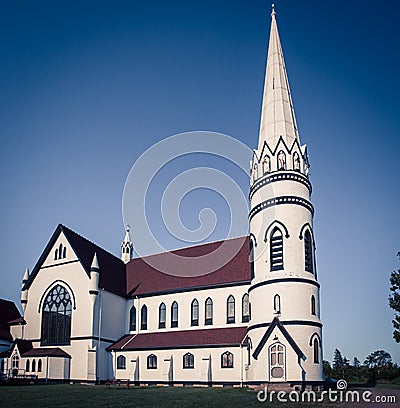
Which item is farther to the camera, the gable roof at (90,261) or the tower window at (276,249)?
the gable roof at (90,261)

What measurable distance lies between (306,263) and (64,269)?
75.8ft

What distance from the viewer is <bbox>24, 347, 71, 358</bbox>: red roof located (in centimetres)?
4134

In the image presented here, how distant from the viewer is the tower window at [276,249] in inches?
1331

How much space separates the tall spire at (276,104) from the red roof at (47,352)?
24352 millimetres

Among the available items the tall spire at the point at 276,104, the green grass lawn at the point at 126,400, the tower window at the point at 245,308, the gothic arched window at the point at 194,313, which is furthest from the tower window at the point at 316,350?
the tall spire at the point at 276,104

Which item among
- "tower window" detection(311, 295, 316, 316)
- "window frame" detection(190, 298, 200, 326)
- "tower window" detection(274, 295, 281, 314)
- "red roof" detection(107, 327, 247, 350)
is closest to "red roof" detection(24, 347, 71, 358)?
"red roof" detection(107, 327, 247, 350)

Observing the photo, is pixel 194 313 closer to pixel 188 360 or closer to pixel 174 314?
pixel 174 314

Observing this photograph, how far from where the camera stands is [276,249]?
3431 centimetres

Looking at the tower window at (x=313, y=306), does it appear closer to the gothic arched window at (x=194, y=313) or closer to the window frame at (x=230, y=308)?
the window frame at (x=230, y=308)

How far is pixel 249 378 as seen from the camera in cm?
3378

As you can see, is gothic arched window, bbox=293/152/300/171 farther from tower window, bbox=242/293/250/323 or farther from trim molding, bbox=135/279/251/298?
tower window, bbox=242/293/250/323

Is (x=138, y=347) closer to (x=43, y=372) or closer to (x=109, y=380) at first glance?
(x=109, y=380)

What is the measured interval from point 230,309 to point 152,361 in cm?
791

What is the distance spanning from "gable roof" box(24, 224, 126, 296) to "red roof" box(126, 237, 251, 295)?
1304 mm
